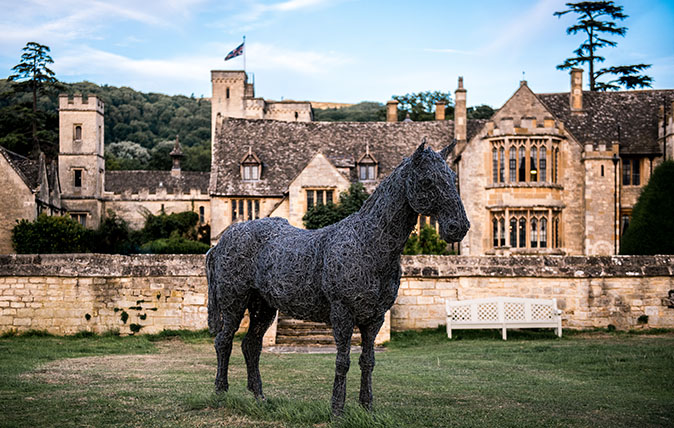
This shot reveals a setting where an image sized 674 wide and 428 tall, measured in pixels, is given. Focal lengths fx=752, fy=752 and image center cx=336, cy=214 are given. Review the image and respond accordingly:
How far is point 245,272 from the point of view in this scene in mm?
9547

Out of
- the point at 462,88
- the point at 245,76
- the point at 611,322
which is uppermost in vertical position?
the point at 245,76

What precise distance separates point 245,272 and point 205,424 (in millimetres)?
1933

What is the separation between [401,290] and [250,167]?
1038 inches

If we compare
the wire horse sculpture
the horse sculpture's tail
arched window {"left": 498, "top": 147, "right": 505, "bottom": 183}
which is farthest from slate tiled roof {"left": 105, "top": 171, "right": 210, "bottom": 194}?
the wire horse sculpture

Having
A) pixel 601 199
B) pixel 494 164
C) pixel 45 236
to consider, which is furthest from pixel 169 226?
pixel 601 199

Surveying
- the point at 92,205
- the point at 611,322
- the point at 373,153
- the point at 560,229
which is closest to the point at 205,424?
the point at 611,322

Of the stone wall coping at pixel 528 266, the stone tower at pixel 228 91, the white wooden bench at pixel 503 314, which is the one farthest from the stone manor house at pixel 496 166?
the stone tower at pixel 228 91

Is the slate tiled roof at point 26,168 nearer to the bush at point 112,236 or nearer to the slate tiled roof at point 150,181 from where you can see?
the bush at point 112,236

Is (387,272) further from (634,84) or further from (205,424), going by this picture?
(634,84)

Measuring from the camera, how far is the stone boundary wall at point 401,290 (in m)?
19.8

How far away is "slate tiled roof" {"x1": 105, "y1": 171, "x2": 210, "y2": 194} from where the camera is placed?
72.4m

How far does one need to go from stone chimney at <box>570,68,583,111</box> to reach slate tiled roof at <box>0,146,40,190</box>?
34.8 meters

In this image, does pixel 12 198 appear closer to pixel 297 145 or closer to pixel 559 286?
pixel 297 145

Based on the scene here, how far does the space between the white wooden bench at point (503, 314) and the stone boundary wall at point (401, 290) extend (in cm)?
90
